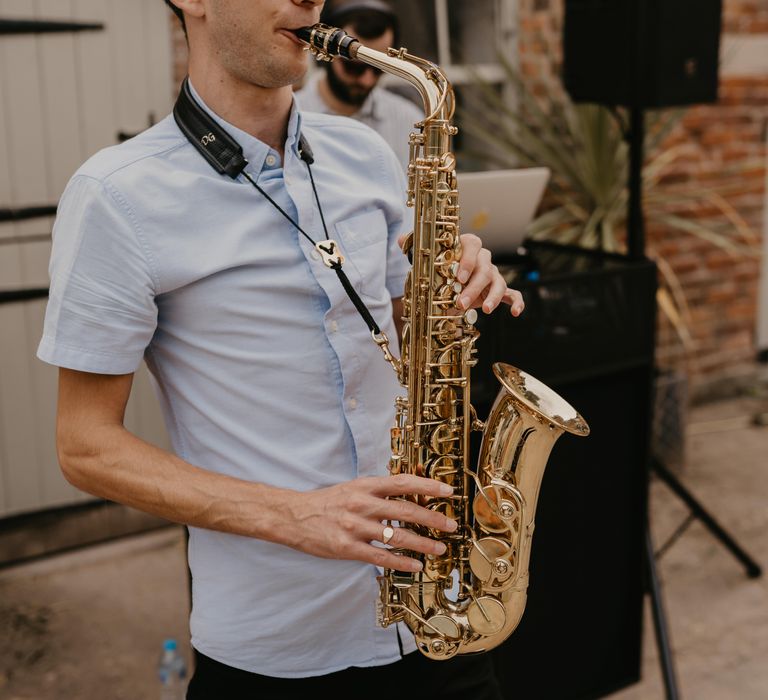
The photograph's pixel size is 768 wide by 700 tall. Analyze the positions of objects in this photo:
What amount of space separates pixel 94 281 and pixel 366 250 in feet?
1.58

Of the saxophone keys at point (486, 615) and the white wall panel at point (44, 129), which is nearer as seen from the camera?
the saxophone keys at point (486, 615)

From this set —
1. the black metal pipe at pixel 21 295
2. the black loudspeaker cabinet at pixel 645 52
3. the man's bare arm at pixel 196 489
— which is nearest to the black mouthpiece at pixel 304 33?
the man's bare arm at pixel 196 489

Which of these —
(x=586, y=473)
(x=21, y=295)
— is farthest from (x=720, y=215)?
(x=21, y=295)

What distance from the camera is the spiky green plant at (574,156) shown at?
171 inches

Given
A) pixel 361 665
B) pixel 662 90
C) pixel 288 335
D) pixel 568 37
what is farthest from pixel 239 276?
pixel 568 37

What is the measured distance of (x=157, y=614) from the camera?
11.8 feet

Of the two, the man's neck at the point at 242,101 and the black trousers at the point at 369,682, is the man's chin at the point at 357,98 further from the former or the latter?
the black trousers at the point at 369,682

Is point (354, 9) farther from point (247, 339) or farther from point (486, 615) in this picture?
point (486, 615)

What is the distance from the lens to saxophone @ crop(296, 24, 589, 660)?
158 centimetres

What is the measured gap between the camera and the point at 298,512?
4.59 ft

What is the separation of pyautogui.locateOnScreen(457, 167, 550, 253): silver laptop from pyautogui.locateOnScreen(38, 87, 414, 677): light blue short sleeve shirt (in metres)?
1.02

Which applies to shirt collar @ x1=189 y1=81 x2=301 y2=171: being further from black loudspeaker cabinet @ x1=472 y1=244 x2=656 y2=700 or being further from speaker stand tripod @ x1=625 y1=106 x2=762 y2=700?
speaker stand tripod @ x1=625 y1=106 x2=762 y2=700

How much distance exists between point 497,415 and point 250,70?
703 mm

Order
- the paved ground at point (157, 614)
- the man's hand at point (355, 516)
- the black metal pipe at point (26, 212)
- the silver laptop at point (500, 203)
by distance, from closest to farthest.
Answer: the man's hand at point (355, 516) → the silver laptop at point (500, 203) → the paved ground at point (157, 614) → the black metal pipe at point (26, 212)
